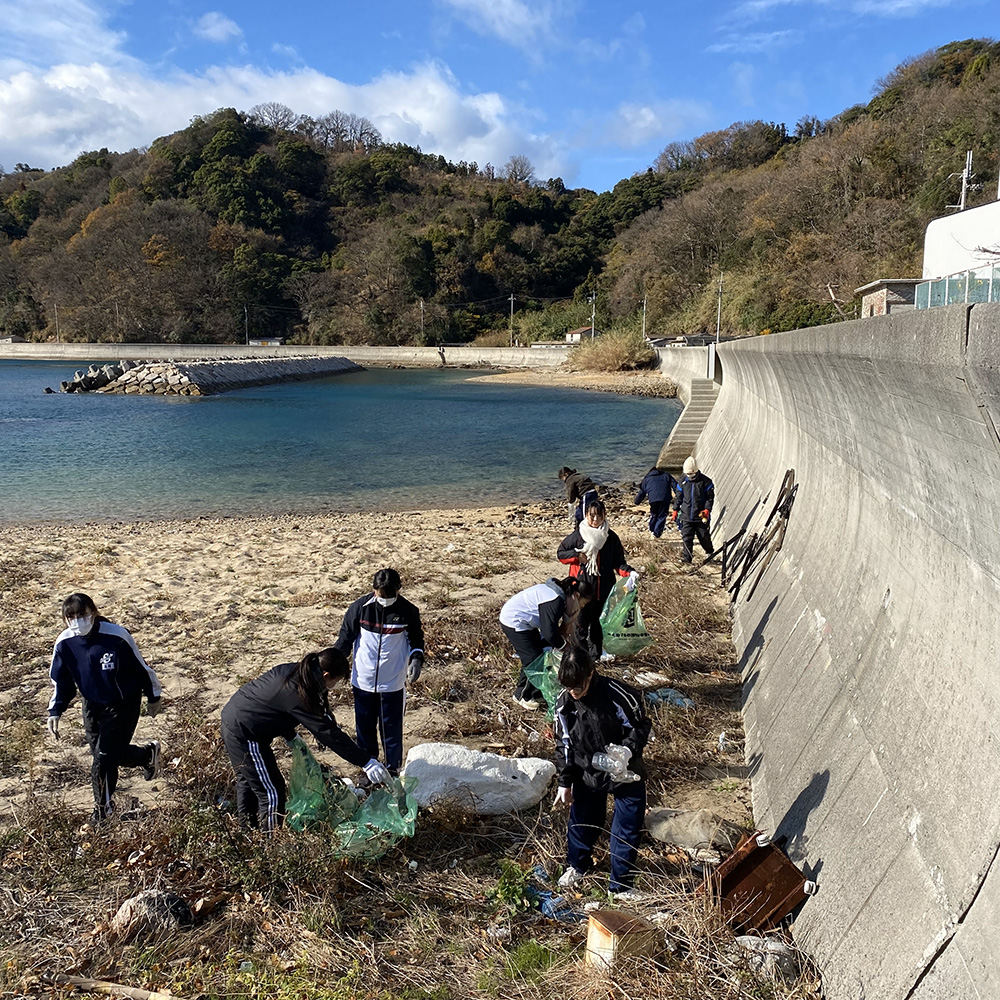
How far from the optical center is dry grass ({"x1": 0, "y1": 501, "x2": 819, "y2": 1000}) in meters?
3.20

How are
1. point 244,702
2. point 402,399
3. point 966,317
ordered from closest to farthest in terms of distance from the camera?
point 966,317 → point 244,702 → point 402,399

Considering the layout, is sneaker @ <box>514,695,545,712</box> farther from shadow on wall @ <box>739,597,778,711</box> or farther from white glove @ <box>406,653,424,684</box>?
shadow on wall @ <box>739,597,778,711</box>

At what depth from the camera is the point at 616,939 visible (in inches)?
120

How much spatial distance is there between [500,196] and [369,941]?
105 m

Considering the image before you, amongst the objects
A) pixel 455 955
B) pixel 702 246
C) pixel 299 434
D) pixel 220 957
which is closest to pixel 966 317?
pixel 455 955

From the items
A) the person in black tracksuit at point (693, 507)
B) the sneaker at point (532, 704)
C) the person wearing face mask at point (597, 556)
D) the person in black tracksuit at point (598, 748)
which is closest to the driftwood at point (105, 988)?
the person in black tracksuit at point (598, 748)

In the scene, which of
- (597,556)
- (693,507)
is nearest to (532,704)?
(597,556)

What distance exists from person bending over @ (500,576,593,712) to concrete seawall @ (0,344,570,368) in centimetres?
6987

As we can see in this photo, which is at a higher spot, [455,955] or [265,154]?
[265,154]

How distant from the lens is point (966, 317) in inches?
101

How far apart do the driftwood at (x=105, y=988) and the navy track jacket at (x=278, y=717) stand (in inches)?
47.7

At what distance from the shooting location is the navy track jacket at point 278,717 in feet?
13.3

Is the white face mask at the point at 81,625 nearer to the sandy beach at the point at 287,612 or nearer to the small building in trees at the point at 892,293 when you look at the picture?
the sandy beach at the point at 287,612

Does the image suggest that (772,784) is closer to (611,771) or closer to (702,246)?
(611,771)
